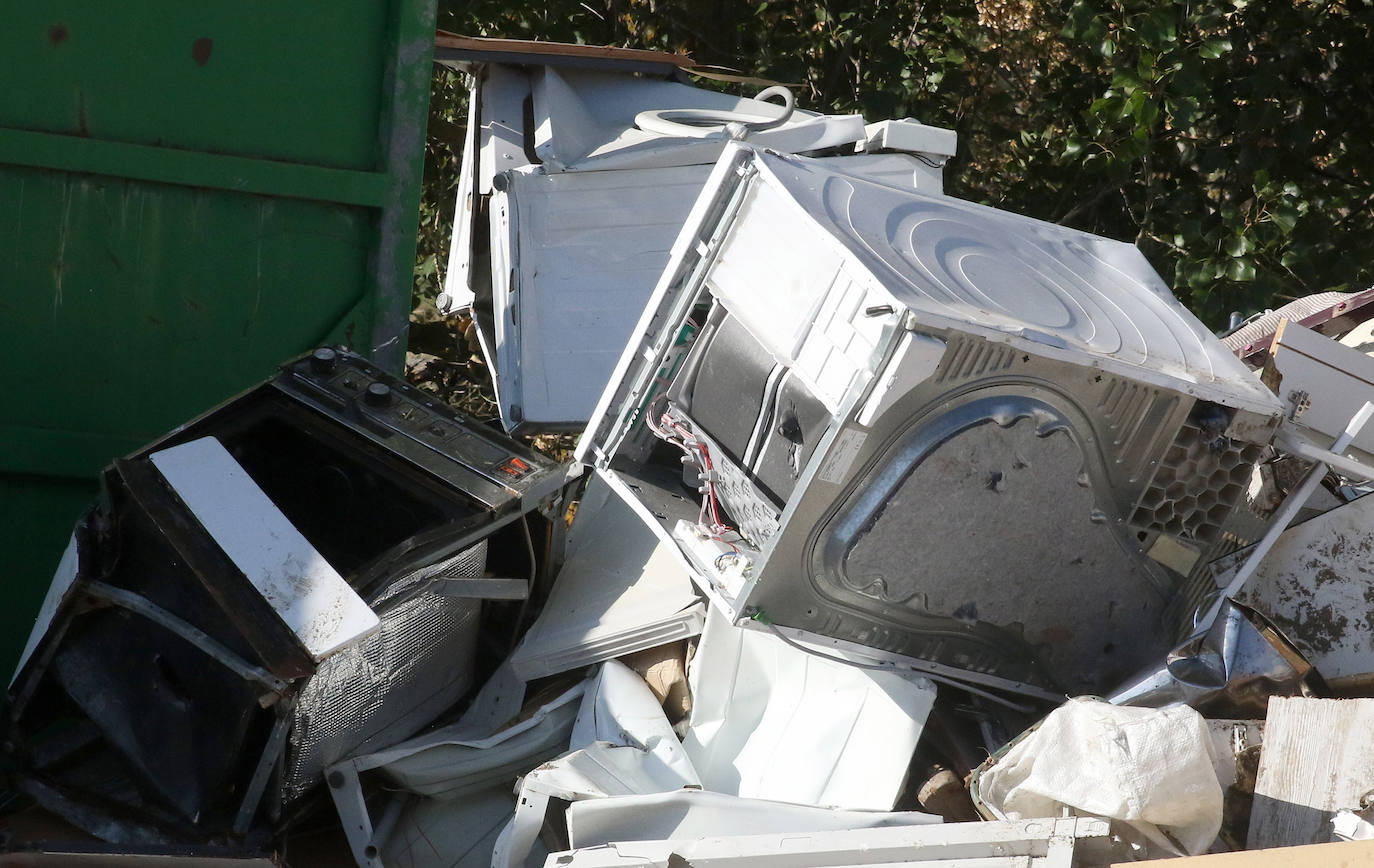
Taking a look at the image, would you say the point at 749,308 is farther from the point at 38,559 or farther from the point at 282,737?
the point at 38,559

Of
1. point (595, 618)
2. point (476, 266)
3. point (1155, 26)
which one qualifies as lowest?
point (595, 618)

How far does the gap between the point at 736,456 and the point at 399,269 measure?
4.90 ft

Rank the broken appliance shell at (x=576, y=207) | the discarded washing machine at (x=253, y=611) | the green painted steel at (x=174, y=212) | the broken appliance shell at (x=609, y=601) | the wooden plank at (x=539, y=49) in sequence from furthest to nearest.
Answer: the wooden plank at (x=539, y=49) < the broken appliance shell at (x=576, y=207) < the green painted steel at (x=174, y=212) < the broken appliance shell at (x=609, y=601) < the discarded washing machine at (x=253, y=611)

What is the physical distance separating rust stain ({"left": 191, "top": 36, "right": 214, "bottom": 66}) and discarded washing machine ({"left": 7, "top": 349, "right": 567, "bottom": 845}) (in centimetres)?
95

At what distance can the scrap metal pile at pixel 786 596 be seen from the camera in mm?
2277

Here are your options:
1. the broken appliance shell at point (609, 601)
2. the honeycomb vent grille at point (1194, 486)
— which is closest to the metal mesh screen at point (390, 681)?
the broken appliance shell at point (609, 601)

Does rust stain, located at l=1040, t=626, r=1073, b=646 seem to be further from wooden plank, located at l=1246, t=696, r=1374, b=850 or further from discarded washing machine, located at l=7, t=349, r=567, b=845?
discarded washing machine, located at l=7, t=349, r=567, b=845

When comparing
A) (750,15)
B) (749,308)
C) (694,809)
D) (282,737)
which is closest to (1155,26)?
(750,15)

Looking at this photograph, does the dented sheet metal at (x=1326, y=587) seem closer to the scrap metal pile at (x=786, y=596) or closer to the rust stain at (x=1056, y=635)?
the scrap metal pile at (x=786, y=596)

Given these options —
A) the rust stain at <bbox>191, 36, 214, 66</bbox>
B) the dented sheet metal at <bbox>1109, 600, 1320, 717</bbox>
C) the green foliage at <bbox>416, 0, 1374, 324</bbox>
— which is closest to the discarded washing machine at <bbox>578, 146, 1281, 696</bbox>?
the dented sheet metal at <bbox>1109, 600, 1320, 717</bbox>

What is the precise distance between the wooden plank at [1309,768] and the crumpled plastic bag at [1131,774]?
0.54 feet

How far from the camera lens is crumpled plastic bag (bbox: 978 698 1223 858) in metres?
2.18

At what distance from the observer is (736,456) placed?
8.47ft

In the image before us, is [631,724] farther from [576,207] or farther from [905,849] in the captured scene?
[576,207]
